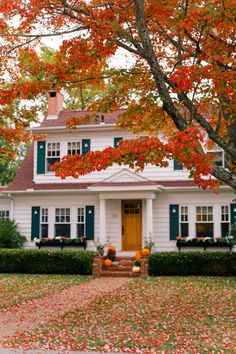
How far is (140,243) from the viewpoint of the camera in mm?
21906

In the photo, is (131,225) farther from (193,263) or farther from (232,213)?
(193,263)

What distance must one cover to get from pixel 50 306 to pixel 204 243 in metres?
10.1

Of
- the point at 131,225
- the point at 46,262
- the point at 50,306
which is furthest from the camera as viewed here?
the point at 131,225

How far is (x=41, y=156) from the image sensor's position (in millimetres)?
23234

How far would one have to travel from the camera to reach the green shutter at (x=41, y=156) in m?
23.2

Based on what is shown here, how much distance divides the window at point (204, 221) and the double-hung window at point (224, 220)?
1.57 feet

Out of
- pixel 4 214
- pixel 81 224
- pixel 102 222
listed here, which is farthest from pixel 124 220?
pixel 4 214

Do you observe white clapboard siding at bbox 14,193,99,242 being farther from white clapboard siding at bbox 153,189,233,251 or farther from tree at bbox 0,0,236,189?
tree at bbox 0,0,236,189

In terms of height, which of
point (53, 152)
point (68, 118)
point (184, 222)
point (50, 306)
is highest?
point (68, 118)

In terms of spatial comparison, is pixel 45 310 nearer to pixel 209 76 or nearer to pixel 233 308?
pixel 233 308

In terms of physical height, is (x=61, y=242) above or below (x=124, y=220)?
below

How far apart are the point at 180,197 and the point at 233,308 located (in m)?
10.2

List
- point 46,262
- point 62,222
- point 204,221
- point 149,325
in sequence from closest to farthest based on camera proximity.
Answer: point 149,325
point 46,262
point 204,221
point 62,222

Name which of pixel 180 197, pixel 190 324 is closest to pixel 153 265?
pixel 180 197
